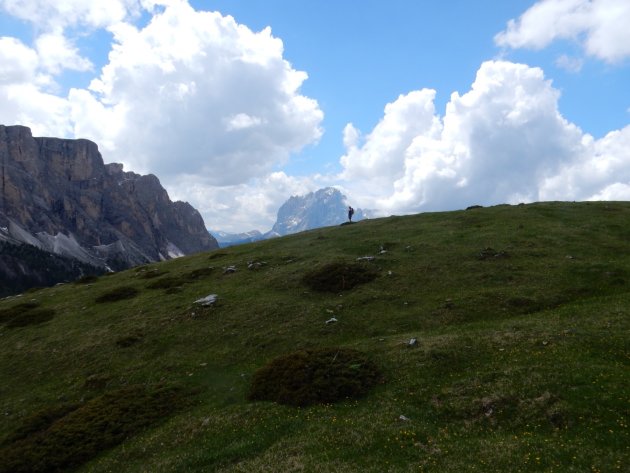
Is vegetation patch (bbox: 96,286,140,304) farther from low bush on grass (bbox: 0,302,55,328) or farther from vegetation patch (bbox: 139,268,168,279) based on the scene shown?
vegetation patch (bbox: 139,268,168,279)

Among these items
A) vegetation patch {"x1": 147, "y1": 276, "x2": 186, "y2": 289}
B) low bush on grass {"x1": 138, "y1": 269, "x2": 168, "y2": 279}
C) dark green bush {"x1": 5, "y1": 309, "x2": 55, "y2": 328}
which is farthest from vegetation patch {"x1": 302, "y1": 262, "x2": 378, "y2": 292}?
dark green bush {"x1": 5, "y1": 309, "x2": 55, "y2": 328}

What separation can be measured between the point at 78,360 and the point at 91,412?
36.0ft

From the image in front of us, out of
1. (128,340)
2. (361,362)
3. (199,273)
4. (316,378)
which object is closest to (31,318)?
(128,340)

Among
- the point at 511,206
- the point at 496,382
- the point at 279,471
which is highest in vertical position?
the point at 511,206

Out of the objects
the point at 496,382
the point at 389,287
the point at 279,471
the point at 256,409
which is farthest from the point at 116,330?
the point at 496,382

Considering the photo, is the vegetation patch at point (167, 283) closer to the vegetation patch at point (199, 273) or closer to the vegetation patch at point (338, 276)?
→ the vegetation patch at point (199, 273)

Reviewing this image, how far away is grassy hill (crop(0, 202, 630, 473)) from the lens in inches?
683

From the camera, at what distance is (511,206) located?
222ft

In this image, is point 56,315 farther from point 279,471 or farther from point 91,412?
point 279,471

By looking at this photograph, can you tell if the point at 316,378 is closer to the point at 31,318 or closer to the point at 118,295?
the point at 118,295

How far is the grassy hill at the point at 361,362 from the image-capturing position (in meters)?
→ 17.4

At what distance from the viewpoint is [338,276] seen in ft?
139

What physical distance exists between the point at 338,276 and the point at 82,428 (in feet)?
81.7

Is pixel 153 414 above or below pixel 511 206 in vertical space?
below
